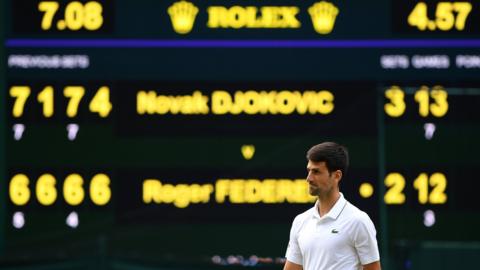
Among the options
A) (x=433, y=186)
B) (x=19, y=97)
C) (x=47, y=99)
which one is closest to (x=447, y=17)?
(x=433, y=186)

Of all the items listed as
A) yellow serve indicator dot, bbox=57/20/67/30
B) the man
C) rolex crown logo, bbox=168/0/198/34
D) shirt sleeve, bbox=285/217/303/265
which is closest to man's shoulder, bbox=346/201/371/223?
the man

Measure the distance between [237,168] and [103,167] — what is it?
1028 mm

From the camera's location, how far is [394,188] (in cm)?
885

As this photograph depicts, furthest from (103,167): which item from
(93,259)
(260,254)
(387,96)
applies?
(387,96)

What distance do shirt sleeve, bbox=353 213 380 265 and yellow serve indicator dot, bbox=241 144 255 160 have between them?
4.72 m

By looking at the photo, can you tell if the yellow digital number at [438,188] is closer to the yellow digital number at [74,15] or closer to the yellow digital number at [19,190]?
the yellow digital number at [74,15]

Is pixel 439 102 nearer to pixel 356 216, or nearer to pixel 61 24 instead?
pixel 61 24

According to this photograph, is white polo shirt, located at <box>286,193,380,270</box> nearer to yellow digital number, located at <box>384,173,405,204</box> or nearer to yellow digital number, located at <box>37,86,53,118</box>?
yellow digital number, located at <box>384,173,405,204</box>

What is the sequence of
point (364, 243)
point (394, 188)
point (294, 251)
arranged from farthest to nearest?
point (394, 188), point (294, 251), point (364, 243)

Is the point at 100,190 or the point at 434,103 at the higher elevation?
the point at 434,103

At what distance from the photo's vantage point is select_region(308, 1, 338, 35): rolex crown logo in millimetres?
8922

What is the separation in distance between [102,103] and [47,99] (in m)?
0.43

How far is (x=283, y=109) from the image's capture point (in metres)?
8.87

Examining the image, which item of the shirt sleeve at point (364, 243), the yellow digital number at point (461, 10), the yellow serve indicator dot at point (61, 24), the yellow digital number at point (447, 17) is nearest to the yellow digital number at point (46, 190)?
the yellow serve indicator dot at point (61, 24)
